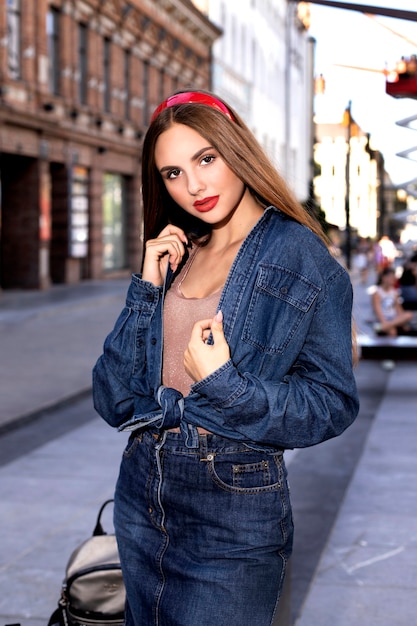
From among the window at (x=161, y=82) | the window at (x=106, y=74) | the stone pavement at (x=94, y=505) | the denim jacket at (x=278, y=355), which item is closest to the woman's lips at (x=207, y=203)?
the denim jacket at (x=278, y=355)

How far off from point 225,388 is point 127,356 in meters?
0.38

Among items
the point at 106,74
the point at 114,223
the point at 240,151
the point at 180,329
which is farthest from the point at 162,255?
the point at 114,223

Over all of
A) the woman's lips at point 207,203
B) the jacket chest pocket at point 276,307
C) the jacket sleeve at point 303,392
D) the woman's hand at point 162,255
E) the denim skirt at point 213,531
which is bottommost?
the denim skirt at point 213,531

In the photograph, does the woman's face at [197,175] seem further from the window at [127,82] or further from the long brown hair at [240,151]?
the window at [127,82]

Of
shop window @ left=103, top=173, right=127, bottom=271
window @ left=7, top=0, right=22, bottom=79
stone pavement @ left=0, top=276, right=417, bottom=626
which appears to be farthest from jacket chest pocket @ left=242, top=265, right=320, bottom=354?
shop window @ left=103, top=173, right=127, bottom=271

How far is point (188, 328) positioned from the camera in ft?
8.27

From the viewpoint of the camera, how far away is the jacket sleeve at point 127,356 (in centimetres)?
255

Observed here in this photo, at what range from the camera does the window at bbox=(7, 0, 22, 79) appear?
26000 mm

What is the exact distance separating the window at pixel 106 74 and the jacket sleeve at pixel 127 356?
32.6m

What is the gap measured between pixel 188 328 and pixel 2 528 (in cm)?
394

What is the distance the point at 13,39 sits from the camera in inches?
1038

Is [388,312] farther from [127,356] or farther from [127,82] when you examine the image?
[127,82]

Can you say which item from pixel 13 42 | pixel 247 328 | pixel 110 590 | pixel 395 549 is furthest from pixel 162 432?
pixel 13 42

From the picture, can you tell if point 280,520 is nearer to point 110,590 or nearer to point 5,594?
point 110,590
